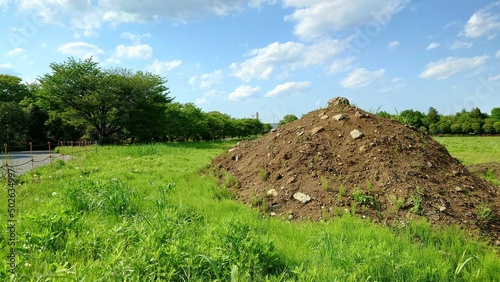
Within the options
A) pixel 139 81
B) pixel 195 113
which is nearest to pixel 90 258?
pixel 139 81

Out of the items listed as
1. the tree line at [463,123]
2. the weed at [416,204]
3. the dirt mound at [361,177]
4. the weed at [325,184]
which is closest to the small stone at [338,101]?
the dirt mound at [361,177]

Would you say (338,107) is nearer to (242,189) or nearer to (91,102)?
(242,189)

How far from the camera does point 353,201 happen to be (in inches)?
209

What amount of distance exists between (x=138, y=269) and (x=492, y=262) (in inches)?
141

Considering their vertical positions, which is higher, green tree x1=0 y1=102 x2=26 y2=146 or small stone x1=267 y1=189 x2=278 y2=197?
green tree x1=0 y1=102 x2=26 y2=146

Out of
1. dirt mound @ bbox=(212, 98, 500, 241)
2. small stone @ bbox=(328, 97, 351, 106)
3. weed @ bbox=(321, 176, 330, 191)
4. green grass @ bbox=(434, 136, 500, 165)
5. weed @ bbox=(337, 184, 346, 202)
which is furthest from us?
green grass @ bbox=(434, 136, 500, 165)

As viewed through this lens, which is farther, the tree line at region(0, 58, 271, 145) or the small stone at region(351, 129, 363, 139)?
the tree line at region(0, 58, 271, 145)

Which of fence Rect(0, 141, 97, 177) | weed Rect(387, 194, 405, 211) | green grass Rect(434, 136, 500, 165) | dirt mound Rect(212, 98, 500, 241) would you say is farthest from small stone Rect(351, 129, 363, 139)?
green grass Rect(434, 136, 500, 165)

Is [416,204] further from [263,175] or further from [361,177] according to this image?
[263,175]

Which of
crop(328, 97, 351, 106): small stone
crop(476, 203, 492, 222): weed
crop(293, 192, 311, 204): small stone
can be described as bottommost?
crop(476, 203, 492, 222): weed

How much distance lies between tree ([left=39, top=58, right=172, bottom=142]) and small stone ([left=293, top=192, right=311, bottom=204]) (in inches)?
1258

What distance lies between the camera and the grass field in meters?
2.86

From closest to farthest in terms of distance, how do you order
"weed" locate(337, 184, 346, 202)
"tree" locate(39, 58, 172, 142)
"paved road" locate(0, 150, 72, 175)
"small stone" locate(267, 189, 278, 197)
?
"weed" locate(337, 184, 346, 202) < "small stone" locate(267, 189, 278, 197) < "paved road" locate(0, 150, 72, 175) < "tree" locate(39, 58, 172, 142)

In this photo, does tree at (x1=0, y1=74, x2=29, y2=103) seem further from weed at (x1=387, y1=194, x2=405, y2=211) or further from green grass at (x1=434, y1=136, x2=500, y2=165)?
weed at (x1=387, y1=194, x2=405, y2=211)
